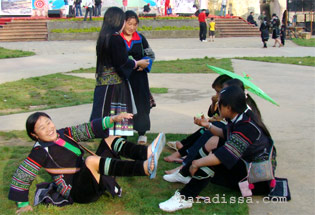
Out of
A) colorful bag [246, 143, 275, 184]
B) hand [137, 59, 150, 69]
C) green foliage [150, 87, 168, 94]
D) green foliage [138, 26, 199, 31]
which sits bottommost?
colorful bag [246, 143, 275, 184]

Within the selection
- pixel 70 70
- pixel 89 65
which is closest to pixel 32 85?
pixel 70 70

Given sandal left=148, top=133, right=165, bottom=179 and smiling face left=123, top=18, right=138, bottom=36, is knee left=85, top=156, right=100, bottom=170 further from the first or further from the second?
smiling face left=123, top=18, right=138, bottom=36

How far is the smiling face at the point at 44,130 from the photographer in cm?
350

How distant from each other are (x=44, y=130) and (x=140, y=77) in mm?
2008

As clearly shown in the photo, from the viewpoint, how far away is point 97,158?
135 inches

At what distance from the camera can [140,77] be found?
→ 5.30 m

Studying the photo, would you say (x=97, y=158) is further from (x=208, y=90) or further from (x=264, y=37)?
(x=264, y=37)

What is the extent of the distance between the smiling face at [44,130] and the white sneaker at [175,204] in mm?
1082

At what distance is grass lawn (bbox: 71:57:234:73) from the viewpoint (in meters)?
11.6

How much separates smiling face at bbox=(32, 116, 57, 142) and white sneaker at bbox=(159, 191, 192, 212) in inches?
42.6

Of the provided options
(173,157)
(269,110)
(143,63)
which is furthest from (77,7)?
(173,157)

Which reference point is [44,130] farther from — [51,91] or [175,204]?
[51,91]


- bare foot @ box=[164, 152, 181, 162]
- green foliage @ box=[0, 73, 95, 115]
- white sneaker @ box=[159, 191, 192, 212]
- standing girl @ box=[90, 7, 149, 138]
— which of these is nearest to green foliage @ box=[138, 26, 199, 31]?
green foliage @ box=[0, 73, 95, 115]

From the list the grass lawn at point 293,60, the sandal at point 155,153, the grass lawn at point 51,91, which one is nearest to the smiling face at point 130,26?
the sandal at point 155,153
